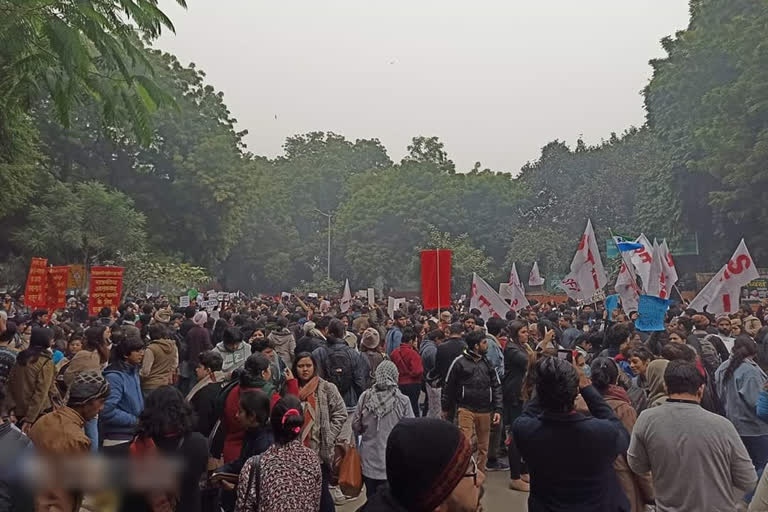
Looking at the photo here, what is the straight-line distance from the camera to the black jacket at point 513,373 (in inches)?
318

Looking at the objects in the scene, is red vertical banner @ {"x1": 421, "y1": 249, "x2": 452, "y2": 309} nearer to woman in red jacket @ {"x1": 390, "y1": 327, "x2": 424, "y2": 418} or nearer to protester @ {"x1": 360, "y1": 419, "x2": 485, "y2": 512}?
woman in red jacket @ {"x1": 390, "y1": 327, "x2": 424, "y2": 418}

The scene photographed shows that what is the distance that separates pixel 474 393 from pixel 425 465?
16.8 feet

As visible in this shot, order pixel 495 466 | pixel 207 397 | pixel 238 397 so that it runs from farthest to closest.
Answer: pixel 495 466 < pixel 207 397 < pixel 238 397

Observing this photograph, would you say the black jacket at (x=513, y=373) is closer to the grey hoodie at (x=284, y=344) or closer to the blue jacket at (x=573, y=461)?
the grey hoodie at (x=284, y=344)

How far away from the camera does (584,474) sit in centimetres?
339

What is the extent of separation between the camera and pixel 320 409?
5.56m

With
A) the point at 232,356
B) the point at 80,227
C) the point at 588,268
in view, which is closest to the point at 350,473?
the point at 232,356

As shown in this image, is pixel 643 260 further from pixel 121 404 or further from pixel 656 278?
pixel 121 404

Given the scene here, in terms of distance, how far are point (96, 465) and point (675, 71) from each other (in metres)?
31.0

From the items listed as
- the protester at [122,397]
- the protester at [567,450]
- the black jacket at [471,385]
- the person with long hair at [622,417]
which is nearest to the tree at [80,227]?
the protester at [122,397]

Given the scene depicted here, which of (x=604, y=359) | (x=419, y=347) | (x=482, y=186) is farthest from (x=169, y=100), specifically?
(x=482, y=186)

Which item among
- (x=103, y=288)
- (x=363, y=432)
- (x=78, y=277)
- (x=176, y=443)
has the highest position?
(x=78, y=277)

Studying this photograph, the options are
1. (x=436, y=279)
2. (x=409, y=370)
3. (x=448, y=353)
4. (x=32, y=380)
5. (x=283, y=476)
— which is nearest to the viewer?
(x=283, y=476)

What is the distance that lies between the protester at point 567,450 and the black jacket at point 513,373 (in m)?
4.55
